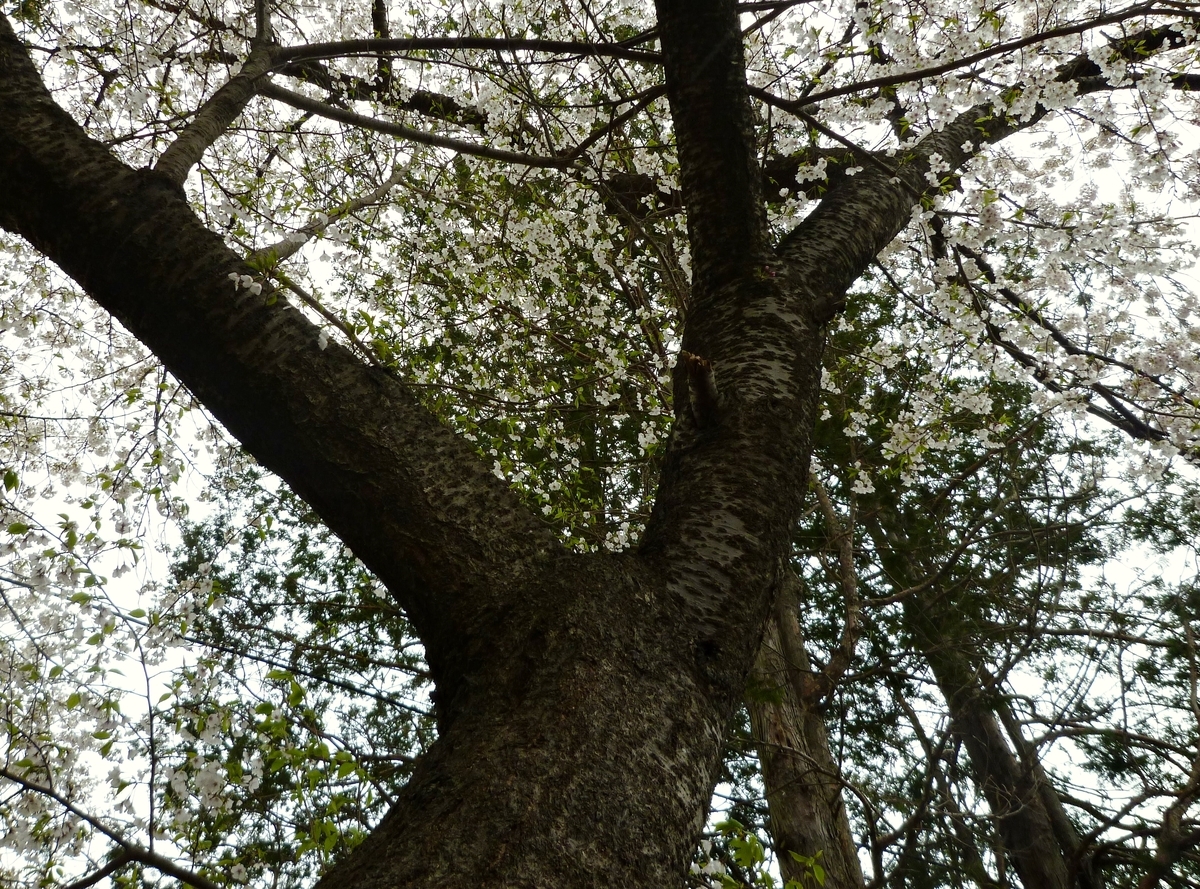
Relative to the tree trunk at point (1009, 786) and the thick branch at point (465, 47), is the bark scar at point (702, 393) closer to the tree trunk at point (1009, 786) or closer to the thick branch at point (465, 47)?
the tree trunk at point (1009, 786)

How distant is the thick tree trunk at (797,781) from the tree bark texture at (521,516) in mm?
1697

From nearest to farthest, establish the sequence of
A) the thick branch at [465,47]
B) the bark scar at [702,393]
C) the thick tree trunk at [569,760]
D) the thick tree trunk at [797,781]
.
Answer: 1. the thick tree trunk at [569,760]
2. the bark scar at [702,393]
3. the thick branch at [465,47]
4. the thick tree trunk at [797,781]

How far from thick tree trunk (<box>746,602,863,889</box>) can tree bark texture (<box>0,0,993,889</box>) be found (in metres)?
1.70

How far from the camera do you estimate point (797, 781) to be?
10.4ft

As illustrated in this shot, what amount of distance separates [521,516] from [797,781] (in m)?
2.45

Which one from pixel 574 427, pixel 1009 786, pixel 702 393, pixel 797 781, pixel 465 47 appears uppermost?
pixel 574 427

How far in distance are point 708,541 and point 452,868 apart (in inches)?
31.0

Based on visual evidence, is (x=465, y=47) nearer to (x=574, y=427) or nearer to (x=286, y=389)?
(x=286, y=389)

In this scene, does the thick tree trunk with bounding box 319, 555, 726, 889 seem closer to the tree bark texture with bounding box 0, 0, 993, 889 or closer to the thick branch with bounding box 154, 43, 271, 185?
the tree bark texture with bounding box 0, 0, 993, 889

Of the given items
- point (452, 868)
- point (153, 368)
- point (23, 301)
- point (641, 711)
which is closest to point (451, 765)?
point (452, 868)

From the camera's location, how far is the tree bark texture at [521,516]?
0.97 metres

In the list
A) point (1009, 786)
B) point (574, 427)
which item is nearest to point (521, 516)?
point (1009, 786)

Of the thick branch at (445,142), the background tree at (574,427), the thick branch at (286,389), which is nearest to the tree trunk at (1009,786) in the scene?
the background tree at (574,427)

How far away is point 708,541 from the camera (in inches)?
57.4
